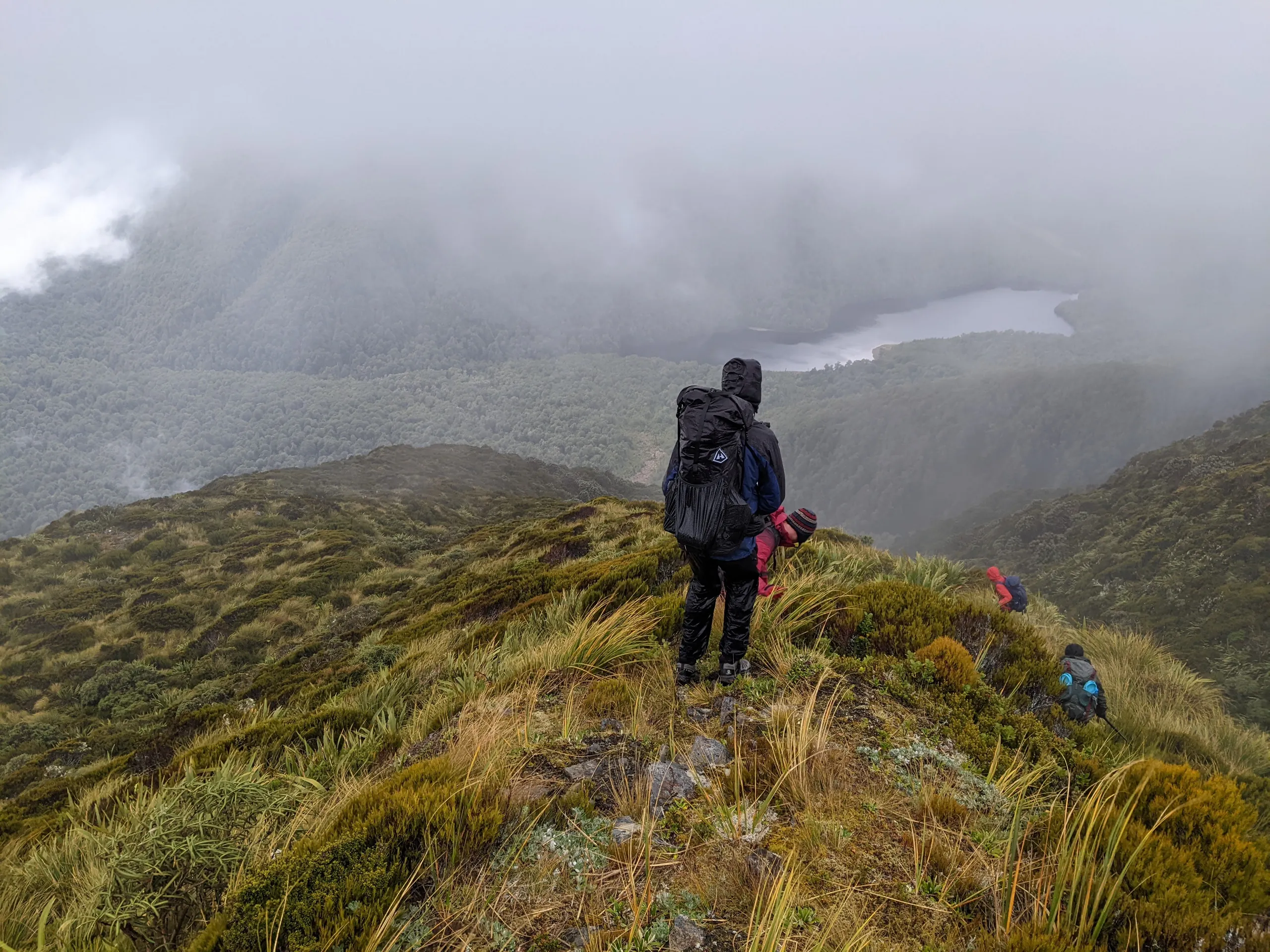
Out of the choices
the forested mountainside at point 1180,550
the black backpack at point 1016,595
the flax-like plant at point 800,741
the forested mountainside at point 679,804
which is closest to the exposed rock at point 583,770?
the forested mountainside at point 679,804

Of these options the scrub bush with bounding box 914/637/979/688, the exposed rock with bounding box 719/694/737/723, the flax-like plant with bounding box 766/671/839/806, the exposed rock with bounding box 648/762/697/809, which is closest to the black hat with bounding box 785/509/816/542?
the scrub bush with bounding box 914/637/979/688

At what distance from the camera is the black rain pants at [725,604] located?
14.7ft

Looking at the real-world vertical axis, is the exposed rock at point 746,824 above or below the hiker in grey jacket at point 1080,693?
above

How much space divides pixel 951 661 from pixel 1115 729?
2.54 meters

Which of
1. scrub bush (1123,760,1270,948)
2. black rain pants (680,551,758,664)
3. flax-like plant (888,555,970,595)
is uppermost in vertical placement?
black rain pants (680,551,758,664)

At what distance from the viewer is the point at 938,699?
4.18 m

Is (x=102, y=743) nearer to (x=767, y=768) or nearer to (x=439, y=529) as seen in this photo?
(x=767, y=768)

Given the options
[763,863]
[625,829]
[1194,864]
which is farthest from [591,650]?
[1194,864]

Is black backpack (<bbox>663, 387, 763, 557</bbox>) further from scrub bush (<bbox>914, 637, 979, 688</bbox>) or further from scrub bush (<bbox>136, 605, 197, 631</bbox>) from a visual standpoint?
scrub bush (<bbox>136, 605, 197, 631</bbox>)

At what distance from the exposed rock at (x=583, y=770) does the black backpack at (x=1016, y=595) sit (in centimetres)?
856

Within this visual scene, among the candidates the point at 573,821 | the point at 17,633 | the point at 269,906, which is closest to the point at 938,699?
the point at 573,821

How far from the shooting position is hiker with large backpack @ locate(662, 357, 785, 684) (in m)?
4.10

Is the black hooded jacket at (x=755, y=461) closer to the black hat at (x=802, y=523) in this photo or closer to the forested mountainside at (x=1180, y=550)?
the black hat at (x=802, y=523)

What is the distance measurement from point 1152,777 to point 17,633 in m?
32.1
